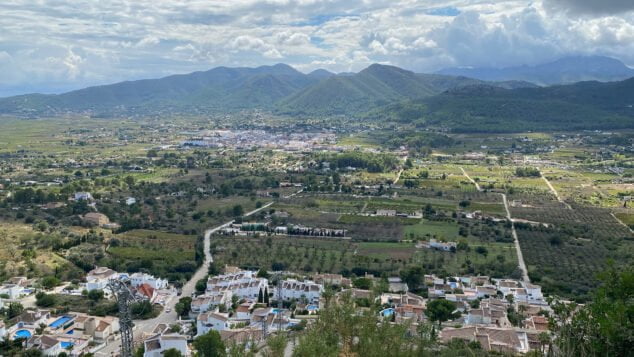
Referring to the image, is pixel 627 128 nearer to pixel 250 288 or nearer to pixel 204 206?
pixel 204 206

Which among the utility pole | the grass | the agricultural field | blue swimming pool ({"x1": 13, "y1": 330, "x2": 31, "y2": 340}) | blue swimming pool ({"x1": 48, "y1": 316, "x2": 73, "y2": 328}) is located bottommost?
the agricultural field

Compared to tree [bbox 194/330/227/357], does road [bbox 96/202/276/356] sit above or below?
below

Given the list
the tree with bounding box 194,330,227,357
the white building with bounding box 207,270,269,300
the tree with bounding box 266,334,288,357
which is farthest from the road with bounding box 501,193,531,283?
the tree with bounding box 266,334,288,357

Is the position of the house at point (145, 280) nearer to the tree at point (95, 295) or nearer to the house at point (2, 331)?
the tree at point (95, 295)

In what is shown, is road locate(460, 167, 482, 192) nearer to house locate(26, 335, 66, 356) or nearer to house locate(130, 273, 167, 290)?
house locate(130, 273, 167, 290)

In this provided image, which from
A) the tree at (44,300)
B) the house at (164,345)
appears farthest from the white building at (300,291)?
the tree at (44,300)

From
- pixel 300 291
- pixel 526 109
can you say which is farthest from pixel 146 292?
pixel 526 109
